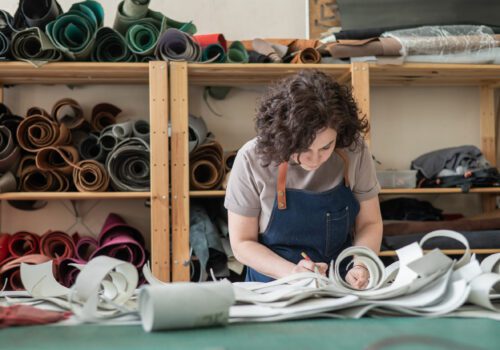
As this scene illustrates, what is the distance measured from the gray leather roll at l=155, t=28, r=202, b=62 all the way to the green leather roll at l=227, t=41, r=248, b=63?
6.3 inches

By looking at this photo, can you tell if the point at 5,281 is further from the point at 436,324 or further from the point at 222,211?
the point at 436,324

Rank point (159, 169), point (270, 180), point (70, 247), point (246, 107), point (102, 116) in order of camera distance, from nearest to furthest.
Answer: point (270, 180), point (159, 169), point (70, 247), point (102, 116), point (246, 107)

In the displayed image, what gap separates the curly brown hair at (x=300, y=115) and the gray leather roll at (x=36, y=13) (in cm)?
134

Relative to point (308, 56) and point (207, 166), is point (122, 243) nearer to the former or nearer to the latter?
point (207, 166)

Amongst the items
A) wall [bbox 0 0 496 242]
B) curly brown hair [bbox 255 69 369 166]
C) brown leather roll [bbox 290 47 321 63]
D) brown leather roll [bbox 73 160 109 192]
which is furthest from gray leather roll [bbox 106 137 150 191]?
curly brown hair [bbox 255 69 369 166]

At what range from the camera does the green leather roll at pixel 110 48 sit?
2.62 m

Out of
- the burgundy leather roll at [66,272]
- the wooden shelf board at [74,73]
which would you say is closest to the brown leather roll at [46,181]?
the burgundy leather roll at [66,272]

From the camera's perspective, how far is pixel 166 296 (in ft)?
2.82

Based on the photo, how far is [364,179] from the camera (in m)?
1.86

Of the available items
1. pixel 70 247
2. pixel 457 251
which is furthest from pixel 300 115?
pixel 70 247

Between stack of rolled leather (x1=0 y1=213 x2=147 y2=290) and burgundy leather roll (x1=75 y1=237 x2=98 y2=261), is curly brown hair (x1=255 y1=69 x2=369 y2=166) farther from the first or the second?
burgundy leather roll (x1=75 y1=237 x2=98 y2=261)

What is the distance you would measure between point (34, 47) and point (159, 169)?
768 mm

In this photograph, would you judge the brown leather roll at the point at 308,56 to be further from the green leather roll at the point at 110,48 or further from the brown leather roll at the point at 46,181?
the brown leather roll at the point at 46,181

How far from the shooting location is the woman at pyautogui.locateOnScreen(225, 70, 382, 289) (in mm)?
1576
